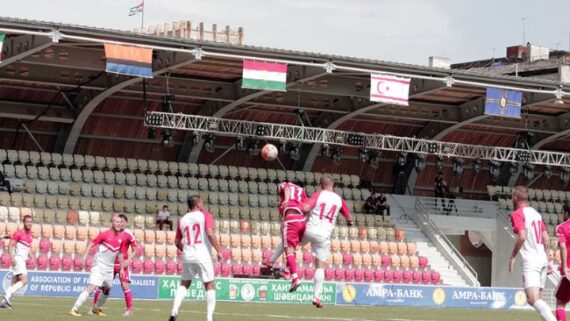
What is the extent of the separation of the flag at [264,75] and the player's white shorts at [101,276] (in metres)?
14.7

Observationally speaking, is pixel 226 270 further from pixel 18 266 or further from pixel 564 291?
pixel 564 291

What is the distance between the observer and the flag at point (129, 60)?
3353cm

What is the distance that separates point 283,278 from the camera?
112 feet

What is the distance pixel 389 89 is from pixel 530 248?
2178 cm

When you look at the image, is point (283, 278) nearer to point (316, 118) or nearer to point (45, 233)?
point (45, 233)

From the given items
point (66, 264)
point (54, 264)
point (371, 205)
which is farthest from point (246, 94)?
A: point (54, 264)

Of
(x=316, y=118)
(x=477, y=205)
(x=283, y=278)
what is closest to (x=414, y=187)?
(x=477, y=205)

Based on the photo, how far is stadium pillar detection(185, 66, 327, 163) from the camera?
38.3 m

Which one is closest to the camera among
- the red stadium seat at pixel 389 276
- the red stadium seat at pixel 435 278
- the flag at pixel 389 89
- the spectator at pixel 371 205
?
the flag at pixel 389 89

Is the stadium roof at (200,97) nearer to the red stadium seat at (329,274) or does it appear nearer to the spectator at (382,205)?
the spectator at (382,205)

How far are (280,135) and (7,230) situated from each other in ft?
31.4

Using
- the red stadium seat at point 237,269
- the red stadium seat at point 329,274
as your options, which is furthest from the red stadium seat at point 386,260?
the red stadium seat at point 237,269

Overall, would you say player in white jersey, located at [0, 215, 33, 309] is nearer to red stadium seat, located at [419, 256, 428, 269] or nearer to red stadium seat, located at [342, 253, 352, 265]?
red stadium seat, located at [342, 253, 352, 265]

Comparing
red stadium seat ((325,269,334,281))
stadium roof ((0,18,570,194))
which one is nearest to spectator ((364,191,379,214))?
stadium roof ((0,18,570,194))
